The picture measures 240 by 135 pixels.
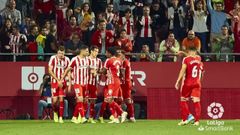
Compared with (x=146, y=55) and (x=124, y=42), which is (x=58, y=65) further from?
(x=146, y=55)

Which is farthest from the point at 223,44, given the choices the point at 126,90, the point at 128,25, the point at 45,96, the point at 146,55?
the point at 45,96

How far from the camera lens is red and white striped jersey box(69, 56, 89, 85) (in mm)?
22766

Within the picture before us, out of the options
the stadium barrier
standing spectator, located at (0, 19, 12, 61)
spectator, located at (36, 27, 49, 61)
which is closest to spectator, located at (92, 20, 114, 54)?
the stadium barrier

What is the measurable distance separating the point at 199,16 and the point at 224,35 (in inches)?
45.5

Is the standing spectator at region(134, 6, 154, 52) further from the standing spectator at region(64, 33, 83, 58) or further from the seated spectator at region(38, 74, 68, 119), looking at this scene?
the seated spectator at region(38, 74, 68, 119)

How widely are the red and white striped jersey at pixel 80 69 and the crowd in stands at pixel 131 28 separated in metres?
2.90

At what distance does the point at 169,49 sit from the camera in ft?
87.2

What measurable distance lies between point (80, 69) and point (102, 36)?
142 inches

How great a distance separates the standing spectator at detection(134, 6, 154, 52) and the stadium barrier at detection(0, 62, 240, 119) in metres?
A: 0.70

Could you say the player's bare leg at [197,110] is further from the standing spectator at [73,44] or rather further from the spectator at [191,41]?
the standing spectator at [73,44]

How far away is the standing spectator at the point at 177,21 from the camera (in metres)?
27.1

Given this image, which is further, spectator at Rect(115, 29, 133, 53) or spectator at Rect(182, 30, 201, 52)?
spectator at Rect(115, 29, 133, 53)

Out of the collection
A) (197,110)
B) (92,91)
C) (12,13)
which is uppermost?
(12,13)

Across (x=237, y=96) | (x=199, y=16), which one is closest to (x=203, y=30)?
(x=199, y=16)
